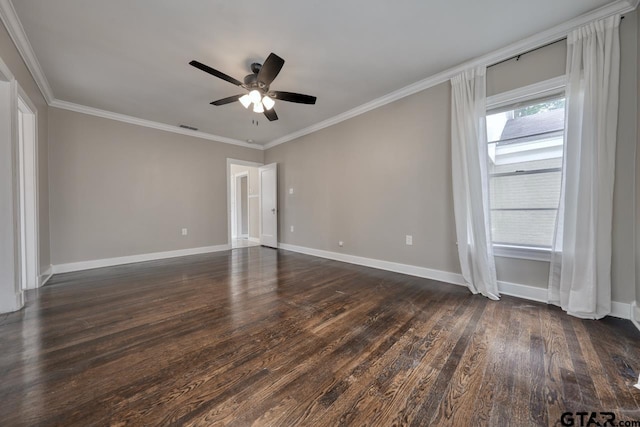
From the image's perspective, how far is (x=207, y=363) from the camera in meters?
1.49

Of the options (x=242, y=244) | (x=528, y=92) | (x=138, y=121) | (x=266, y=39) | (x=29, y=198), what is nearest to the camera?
(x=266, y=39)

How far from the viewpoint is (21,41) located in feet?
7.39

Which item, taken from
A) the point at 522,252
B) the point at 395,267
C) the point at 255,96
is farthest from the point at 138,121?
the point at 522,252

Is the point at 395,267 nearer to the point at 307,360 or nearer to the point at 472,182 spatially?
the point at 472,182

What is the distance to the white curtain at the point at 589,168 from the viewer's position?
6.54 ft

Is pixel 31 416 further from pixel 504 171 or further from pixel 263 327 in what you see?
pixel 504 171

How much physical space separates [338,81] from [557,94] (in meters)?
2.31

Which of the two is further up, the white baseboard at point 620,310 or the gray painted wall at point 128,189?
the gray painted wall at point 128,189

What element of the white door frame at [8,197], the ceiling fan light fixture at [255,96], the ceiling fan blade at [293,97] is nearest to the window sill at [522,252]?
the ceiling fan blade at [293,97]

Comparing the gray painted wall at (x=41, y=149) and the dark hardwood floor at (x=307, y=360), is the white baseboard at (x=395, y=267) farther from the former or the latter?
the gray painted wall at (x=41, y=149)

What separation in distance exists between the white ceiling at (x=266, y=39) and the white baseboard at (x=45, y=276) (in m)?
2.49

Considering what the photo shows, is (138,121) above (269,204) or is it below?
above

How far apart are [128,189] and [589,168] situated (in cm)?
614

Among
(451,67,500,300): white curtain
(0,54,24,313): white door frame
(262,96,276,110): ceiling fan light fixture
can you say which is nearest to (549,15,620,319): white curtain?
(451,67,500,300): white curtain
